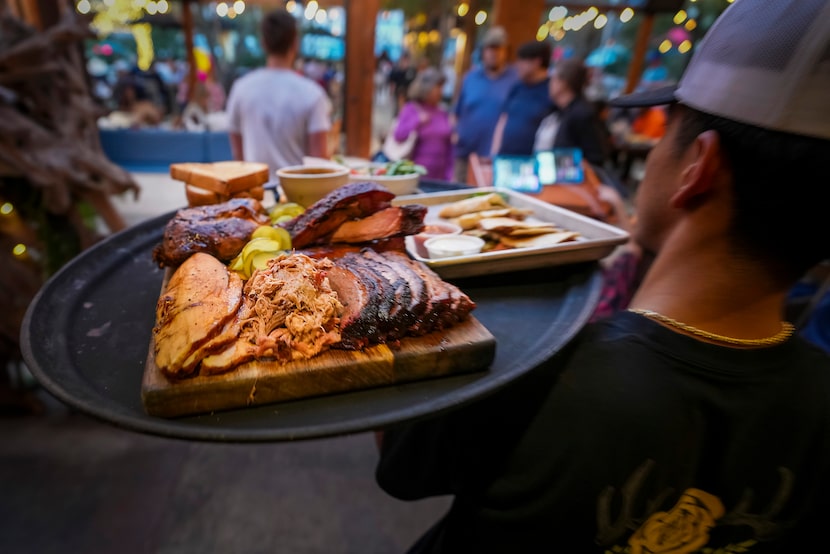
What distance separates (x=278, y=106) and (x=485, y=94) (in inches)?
117

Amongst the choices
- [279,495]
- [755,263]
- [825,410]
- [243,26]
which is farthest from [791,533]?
[243,26]

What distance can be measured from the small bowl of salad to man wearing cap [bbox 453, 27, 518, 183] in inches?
151

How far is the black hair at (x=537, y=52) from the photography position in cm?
498

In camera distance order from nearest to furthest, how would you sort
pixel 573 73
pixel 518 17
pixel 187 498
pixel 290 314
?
pixel 290 314 → pixel 187 498 → pixel 573 73 → pixel 518 17

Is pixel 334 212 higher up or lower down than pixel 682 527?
higher up

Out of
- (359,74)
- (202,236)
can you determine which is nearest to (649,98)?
(202,236)

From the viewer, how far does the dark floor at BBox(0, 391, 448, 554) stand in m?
2.93

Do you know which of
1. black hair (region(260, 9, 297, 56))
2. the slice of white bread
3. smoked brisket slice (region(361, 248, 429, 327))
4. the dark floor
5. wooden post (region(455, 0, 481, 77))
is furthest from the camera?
wooden post (region(455, 0, 481, 77))

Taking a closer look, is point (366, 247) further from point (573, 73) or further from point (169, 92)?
point (169, 92)

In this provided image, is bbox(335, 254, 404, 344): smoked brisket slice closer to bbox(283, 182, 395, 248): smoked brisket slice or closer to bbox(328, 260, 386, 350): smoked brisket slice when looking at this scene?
bbox(328, 260, 386, 350): smoked brisket slice

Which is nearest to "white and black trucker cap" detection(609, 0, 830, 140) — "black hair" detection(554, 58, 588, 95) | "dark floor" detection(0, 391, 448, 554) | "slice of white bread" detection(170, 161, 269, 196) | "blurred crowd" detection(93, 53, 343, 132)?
"slice of white bread" detection(170, 161, 269, 196)

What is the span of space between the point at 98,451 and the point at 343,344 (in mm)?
3597

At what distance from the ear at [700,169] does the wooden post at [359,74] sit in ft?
17.2

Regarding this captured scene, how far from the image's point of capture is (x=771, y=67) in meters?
0.93
